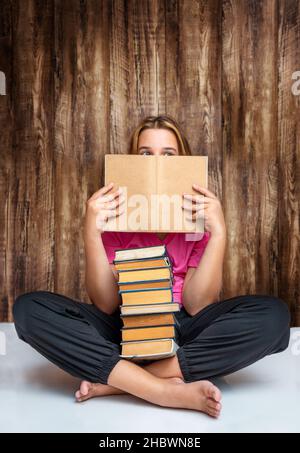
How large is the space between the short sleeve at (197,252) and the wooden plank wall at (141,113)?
0.64 meters

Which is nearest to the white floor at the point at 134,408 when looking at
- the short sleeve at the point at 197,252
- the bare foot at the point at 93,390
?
the bare foot at the point at 93,390

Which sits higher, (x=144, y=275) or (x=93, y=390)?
(x=144, y=275)

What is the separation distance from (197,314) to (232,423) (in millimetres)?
391

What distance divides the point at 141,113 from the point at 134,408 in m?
1.30

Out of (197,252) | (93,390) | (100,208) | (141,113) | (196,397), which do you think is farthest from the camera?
(141,113)

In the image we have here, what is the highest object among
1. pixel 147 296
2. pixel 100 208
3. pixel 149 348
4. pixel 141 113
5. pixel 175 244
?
pixel 141 113

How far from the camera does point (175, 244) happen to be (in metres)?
1.61

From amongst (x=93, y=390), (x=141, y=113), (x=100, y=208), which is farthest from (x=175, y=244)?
(x=141, y=113)

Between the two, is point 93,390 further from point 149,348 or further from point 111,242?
point 111,242

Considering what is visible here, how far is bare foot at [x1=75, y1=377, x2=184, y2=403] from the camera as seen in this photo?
1241mm

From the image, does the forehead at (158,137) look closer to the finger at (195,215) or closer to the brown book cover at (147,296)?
the finger at (195,215)

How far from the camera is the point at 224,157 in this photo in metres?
2.21

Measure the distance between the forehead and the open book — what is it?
0.15 m

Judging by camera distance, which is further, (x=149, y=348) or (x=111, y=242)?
(x=111, y=242)
